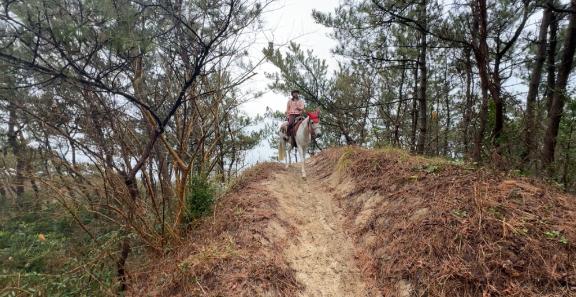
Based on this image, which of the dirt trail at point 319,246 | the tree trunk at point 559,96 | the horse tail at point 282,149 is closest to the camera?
the dirt trail at point 319,246

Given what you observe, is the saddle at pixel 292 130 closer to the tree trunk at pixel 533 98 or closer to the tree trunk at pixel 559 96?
the tree trunk at pixel 533 98

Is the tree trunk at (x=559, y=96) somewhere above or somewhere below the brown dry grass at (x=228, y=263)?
above

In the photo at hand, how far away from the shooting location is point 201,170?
18.6 ft

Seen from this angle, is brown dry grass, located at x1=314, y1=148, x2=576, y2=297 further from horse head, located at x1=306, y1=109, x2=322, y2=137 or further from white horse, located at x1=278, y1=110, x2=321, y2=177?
white horse, located at x1=278, y1=110, x2=321, y2=177

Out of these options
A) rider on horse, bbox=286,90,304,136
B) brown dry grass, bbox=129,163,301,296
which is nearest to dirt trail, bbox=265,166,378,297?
brown dry grass, bbox=129,163,301,296

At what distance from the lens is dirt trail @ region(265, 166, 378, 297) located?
3873mm

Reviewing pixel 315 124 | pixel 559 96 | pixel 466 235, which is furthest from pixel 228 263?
pixel 559 96

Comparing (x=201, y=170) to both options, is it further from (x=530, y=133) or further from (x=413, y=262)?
(x=530, y=133)

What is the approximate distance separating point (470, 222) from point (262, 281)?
2528 mm

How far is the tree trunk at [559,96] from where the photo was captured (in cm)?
583

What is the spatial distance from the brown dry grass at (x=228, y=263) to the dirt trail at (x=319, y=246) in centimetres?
22

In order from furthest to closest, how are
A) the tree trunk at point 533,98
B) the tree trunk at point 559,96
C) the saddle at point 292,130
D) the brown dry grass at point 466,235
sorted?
the saddle at point 292,130 < the tree trunk at point 533,98 < the tree trunk at point 559,96 < the brown dry grass at point 466,235

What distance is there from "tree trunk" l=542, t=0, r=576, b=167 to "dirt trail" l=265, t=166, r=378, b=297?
4.48 metres

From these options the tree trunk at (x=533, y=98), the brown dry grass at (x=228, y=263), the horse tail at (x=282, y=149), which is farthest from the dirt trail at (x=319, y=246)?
the tree trunk at (x=533, y=98)
